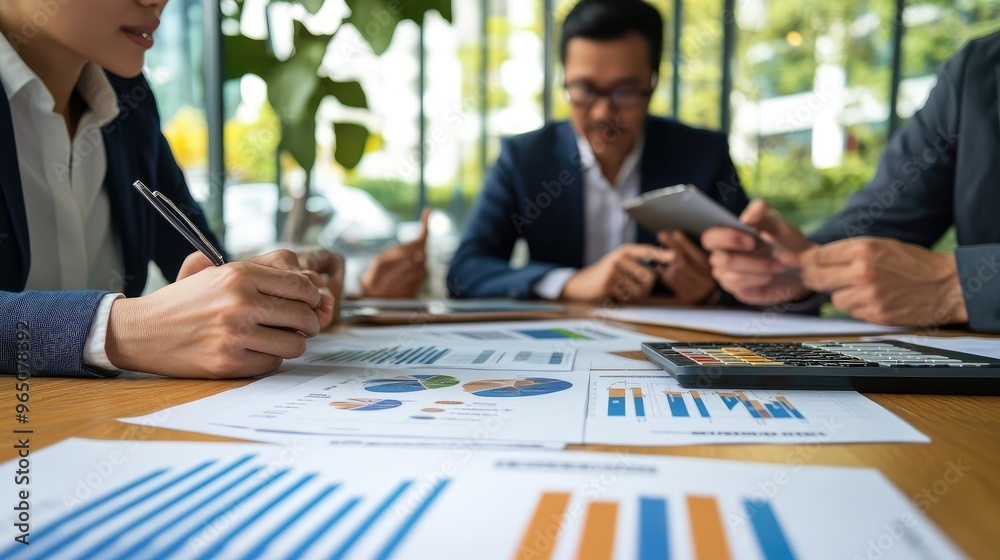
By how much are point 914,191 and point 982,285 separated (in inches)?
25.7

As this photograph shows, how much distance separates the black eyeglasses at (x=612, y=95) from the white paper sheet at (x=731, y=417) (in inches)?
59.6

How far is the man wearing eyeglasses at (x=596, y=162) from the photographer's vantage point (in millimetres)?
2027

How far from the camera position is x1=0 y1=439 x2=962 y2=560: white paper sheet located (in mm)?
299

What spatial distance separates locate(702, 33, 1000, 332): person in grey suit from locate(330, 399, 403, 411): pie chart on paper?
84 cm

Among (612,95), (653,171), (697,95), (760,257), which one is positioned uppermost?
(697,95)

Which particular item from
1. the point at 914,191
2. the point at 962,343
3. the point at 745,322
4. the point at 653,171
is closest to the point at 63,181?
the point at 745,322

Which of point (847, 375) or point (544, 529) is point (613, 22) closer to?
point (847, 375)

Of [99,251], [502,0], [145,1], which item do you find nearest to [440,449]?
[145,1]

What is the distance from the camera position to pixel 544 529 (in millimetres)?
317

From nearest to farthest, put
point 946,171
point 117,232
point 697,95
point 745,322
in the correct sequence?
point 745,322, point 117,232, point 946,171, point 697,95

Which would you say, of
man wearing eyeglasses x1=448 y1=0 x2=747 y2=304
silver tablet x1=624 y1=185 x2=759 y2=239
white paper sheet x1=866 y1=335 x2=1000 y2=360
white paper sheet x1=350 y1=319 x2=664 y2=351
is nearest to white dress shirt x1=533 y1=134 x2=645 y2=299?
man wearing eyeglasses x1=448 y1=0 x2=747 y2=304

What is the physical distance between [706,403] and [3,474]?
17.9 inches

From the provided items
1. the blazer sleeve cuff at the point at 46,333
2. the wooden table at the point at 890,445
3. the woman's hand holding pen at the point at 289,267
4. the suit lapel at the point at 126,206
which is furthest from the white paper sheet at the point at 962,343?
the suit lapel at the point at 126,206

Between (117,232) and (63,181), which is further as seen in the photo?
(117,232)
